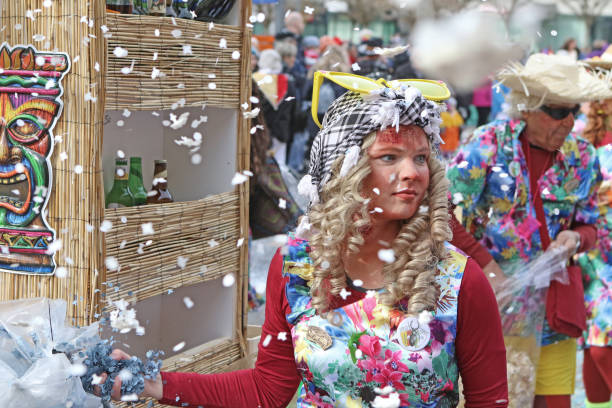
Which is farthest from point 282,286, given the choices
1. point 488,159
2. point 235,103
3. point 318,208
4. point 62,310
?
point 488,159

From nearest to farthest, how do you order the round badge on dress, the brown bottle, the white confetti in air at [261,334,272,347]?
1. the round badge on dress
2. the white confetti in air at [261,334,272,347]
3. the brown bottle

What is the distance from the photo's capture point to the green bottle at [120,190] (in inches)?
135

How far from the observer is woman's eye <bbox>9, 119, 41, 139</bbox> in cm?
284

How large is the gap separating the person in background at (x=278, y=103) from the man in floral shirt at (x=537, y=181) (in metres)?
4.11

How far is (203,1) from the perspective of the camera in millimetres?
3553

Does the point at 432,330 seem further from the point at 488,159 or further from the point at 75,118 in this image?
the point at 488,159

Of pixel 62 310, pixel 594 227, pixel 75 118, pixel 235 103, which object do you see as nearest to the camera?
pixel 62 310

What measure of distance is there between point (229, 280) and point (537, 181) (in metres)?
1.54

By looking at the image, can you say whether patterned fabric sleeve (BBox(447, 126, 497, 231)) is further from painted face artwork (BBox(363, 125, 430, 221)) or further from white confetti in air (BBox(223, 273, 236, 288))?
painted face artwork (BBox(363, 125, 430, 221))

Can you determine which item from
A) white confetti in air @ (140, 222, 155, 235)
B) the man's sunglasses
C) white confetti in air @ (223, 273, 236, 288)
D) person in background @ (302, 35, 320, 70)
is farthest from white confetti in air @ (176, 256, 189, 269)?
person in background @ (302, 35, 320, 70)

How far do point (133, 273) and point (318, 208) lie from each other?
3.64 ft

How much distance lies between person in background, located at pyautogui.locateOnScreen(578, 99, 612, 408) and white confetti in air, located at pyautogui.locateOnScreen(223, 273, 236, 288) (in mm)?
2078

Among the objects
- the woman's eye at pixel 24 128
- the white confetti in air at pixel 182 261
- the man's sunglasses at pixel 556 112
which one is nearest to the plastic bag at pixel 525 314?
the man's sunglasses at pixel 556 112

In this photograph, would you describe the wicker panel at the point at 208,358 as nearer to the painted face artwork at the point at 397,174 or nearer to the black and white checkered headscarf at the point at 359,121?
the black and white checkered headscarf at the point at 359,121
